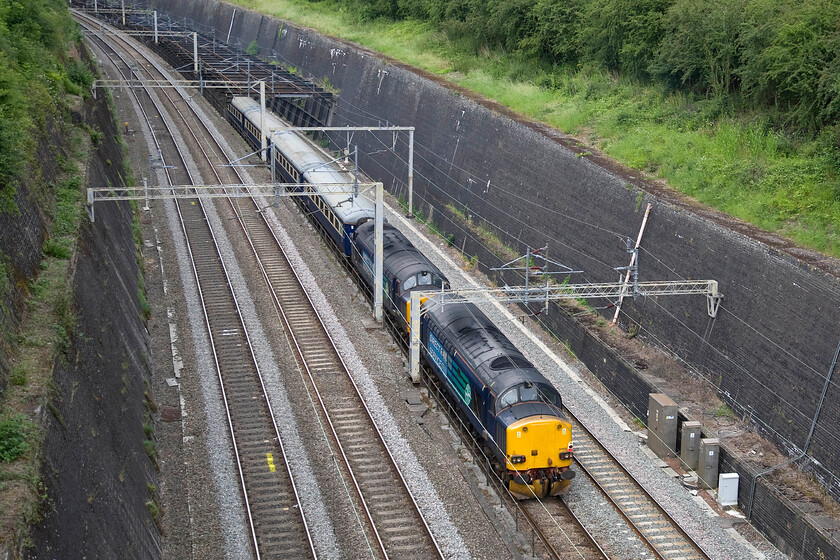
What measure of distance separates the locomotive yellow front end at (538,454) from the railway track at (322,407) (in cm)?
226

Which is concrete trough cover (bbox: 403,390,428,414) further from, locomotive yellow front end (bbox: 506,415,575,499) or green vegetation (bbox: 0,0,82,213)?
green vegetation (bbox: 0,0,82,213)

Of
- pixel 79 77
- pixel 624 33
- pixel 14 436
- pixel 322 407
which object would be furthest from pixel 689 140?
pixel 79 77

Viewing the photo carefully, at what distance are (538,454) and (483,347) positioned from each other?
2.99m

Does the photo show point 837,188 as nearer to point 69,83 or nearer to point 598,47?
point 598,47

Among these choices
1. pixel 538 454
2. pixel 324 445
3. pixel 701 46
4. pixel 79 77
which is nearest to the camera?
pixel 538 454

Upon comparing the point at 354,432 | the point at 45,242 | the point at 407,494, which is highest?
the point at 45,242

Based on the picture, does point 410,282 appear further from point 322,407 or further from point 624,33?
point 624,33

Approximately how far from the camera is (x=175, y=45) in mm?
64875

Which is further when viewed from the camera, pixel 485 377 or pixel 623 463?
pixel 623 463

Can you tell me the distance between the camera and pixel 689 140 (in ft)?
92.1

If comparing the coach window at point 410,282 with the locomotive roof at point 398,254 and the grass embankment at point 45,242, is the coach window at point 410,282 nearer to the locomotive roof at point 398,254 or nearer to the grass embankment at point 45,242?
the locomotive roof at point 398,254

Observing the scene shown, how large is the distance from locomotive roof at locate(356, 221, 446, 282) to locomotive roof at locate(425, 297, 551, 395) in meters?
2.34

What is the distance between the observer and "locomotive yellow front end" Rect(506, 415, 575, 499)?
1714 cm

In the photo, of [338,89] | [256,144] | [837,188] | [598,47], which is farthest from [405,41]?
[837,188]
